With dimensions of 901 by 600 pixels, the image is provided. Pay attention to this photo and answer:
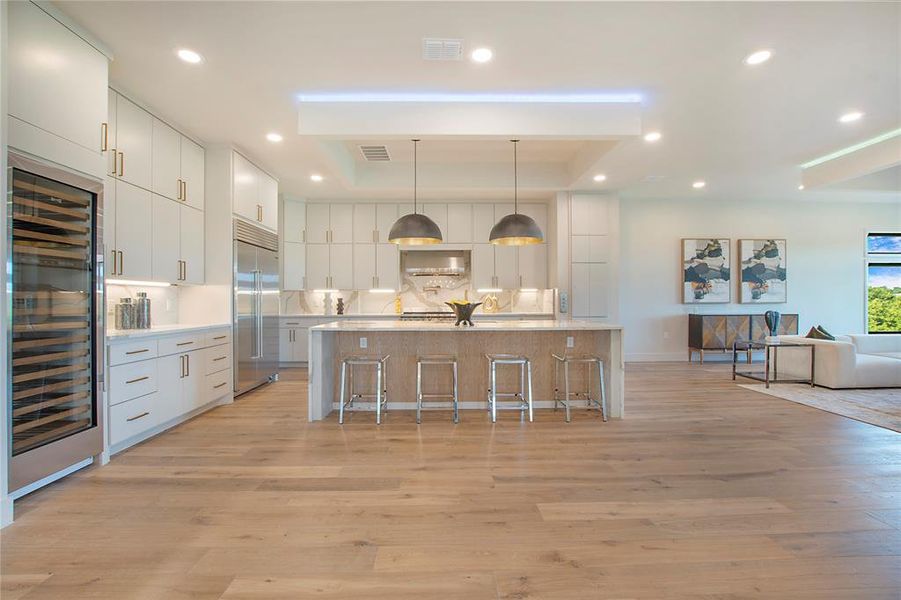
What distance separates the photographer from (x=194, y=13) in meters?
2.57

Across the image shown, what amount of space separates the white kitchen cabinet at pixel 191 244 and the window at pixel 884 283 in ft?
36.2

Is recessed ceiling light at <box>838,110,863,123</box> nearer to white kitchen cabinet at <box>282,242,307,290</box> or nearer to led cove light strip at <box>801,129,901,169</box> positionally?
led cove light strip at <box>801,129,901,169</box>

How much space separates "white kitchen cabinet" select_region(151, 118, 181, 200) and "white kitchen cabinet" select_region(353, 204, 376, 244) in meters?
3.19

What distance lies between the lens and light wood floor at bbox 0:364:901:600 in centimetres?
169

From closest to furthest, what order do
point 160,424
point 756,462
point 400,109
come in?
point 756,462
point 160,424
point 400,109

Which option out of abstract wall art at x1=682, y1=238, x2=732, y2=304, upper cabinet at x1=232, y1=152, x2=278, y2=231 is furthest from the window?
upper cabinet at x1=232, y1=152, x2=278, y2=231

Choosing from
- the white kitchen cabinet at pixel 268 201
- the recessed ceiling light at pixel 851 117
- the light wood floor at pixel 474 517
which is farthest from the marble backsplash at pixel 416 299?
the recessed ceiling light at pixel 851 117

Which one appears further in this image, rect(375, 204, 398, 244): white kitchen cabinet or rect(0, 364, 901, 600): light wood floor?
rect(375, 204, 398, 244): white kitchen cabinet

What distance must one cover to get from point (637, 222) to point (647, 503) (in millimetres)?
6324

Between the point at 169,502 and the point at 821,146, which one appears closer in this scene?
the point at 169,502

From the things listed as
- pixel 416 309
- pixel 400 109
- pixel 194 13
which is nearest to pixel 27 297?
pixel 194 13

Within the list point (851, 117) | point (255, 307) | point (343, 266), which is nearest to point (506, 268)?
point (343, 266)

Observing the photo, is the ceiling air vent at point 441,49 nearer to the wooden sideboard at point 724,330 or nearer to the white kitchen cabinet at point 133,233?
the white kitchen cabinet at point 133,233

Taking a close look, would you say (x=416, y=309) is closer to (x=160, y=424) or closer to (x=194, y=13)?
(x=160, y=424)
